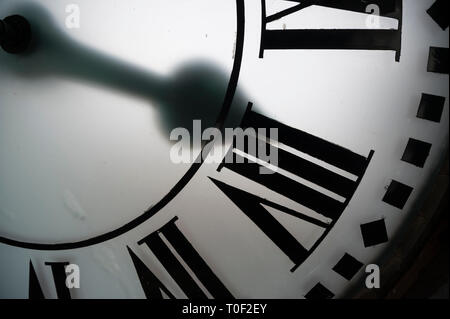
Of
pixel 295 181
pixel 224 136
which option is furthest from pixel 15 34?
pixel 295 181

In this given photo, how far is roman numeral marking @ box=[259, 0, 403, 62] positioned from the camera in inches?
22.6

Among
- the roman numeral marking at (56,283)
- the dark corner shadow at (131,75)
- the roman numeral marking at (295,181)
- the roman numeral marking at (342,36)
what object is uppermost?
the roman numeral marking at (342,36)

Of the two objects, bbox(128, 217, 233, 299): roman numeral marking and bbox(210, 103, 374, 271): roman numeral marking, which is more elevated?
bbox(210, 103, 374, 271): roman numeral marking

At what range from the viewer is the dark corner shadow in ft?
1.94

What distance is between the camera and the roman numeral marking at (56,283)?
2.17 feet

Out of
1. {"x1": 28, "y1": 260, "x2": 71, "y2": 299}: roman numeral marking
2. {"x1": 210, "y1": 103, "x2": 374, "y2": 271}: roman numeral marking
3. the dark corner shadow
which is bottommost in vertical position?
{"x1": 28, "y1": 260, "x2": 71, "y2": 299}: roman numeral marking

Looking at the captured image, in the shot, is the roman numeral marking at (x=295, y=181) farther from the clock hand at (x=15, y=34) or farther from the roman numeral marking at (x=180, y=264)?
the clock hand at (x=15, y=34)

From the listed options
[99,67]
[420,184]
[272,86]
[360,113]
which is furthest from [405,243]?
[99,67]

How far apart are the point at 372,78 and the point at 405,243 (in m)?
0.28

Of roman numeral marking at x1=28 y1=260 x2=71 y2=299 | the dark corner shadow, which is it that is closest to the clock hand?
the dark corner shadow

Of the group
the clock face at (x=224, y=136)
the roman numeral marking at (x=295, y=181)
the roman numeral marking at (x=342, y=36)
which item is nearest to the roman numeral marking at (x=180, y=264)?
the clock face at (x=224, y=136)

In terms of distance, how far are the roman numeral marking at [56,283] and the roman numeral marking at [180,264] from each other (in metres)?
0.14

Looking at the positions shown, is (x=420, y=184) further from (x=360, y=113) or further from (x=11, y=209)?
(x=11, y=209)

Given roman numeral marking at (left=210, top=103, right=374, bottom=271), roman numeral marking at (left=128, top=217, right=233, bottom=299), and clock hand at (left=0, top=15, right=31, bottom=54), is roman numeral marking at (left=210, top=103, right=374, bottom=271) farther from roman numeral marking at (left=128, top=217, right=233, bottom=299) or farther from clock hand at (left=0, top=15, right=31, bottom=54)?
clock hand at (left=0, top=15, right=31, bottom=54)
